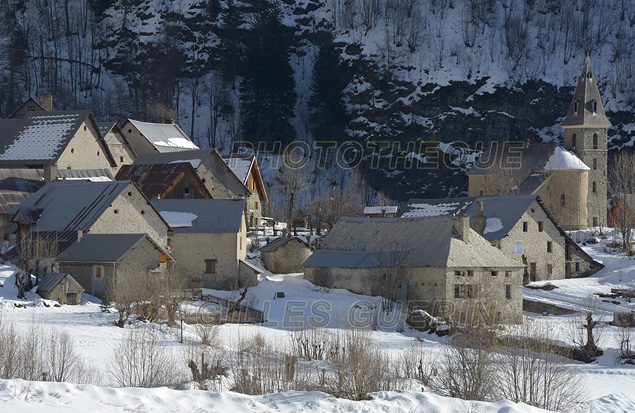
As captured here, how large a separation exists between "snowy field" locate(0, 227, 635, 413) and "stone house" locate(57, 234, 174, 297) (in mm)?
1280

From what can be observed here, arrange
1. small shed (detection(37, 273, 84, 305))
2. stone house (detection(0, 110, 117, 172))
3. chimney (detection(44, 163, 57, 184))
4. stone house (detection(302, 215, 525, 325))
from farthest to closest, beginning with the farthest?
stone house (detection(0, 110, 117, 172)) < chimney (detection(44, 163, 57, 184)) < stone house (detection(302, 215, 525, 325)) < small shed (detection(37, 273, 84, 305))

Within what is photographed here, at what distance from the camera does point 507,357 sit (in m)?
39.4

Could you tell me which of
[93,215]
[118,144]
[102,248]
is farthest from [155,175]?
[102,248]

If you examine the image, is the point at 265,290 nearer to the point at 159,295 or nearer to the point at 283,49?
the point at 159,295

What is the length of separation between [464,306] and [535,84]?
62428mm

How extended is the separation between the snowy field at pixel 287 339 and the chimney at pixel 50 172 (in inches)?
554

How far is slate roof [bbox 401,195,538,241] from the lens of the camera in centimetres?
6353

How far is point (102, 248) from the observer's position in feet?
157

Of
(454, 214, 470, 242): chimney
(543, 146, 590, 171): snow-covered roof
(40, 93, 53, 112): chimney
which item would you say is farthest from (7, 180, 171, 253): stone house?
(543, 146, 590, 171): snow-covered roof

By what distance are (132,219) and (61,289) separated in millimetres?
8065

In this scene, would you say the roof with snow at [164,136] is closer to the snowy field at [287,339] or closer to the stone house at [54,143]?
the stone house at [54,143]

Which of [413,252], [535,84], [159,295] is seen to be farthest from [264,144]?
[159,295]

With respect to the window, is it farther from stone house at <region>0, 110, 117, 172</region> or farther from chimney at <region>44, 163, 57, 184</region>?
stone house at <region>0, 110, 117, 172</region>

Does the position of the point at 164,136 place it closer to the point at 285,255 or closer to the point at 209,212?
the point at 285,255
